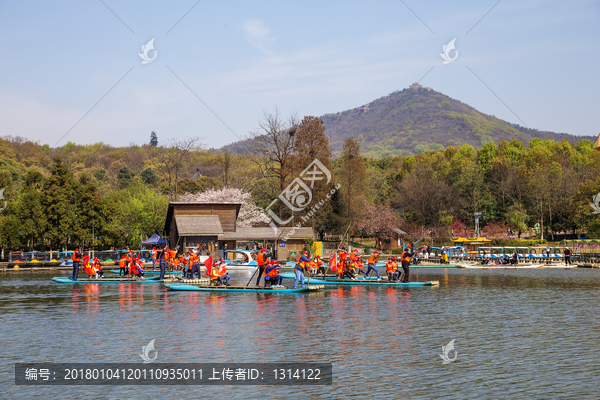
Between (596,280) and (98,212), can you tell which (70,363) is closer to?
(596,280)

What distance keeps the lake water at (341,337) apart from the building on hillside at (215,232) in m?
26.9

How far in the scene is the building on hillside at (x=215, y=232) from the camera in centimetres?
6362

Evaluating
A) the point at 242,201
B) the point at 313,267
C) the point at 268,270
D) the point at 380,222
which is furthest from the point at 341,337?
the point at 380,222

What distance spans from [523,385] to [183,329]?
1297 centimetres

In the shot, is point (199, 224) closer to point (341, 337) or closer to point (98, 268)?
point (98, 268)

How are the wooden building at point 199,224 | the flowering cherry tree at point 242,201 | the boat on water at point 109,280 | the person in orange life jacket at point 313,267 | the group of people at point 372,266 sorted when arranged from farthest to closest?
the flowering cherry tree at point 242,201 < the wooden building at point 199,224 < the person in orange life jacket at point 313,267 < the boat on water at point 109,280 < the group of people at point 372,266

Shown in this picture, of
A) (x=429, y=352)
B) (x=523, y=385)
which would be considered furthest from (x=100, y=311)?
(x=523, y=385)

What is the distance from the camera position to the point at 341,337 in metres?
21.4

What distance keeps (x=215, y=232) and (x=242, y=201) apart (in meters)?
21.5

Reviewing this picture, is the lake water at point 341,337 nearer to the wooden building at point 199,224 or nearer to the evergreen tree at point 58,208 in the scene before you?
the wooden building at point 199,224

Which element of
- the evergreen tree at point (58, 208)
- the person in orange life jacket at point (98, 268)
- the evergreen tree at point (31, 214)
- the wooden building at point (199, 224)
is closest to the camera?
the person in orange life jacket at point (98, 268)

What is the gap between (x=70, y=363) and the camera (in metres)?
17.4

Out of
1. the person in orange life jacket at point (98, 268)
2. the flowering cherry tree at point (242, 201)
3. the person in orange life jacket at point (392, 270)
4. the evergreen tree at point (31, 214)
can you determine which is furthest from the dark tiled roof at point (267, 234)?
the person in orange life jacket at point (392, 270)

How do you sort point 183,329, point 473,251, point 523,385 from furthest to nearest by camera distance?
point 473,251
point 183,329
point 523,385
